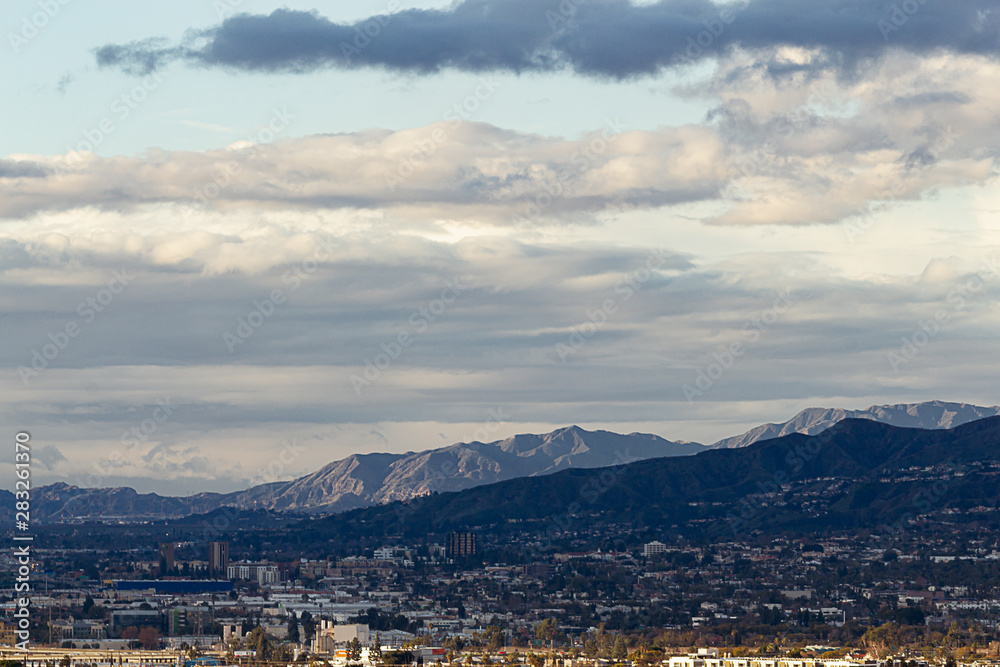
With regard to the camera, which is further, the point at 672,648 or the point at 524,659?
the point at 672,648

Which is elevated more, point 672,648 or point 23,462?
point 23,462

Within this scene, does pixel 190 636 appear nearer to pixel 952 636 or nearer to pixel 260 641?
pixel 260 641

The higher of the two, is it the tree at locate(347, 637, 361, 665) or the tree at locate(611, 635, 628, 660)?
the tree at locate(347, 637, 361, 665)

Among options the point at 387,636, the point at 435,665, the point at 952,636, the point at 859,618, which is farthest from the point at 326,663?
the point at 859,618

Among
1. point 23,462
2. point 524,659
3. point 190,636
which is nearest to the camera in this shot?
point 23,462

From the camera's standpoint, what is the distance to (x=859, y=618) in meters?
198

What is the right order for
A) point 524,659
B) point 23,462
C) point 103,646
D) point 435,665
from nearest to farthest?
1. point 23,462
2. point 435,665
3. point 524,659
4. point 103,646

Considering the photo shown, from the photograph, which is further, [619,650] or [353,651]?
[619,650]

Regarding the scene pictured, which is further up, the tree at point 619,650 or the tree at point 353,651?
the tree at point 353,651

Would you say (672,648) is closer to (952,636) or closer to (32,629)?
(952,636)

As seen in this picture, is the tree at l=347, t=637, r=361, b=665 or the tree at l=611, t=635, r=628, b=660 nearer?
the tree at l=347, t=637, r=361, b=665

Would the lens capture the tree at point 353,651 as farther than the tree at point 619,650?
No

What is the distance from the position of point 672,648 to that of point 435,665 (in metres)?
33.4

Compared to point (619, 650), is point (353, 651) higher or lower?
higher
